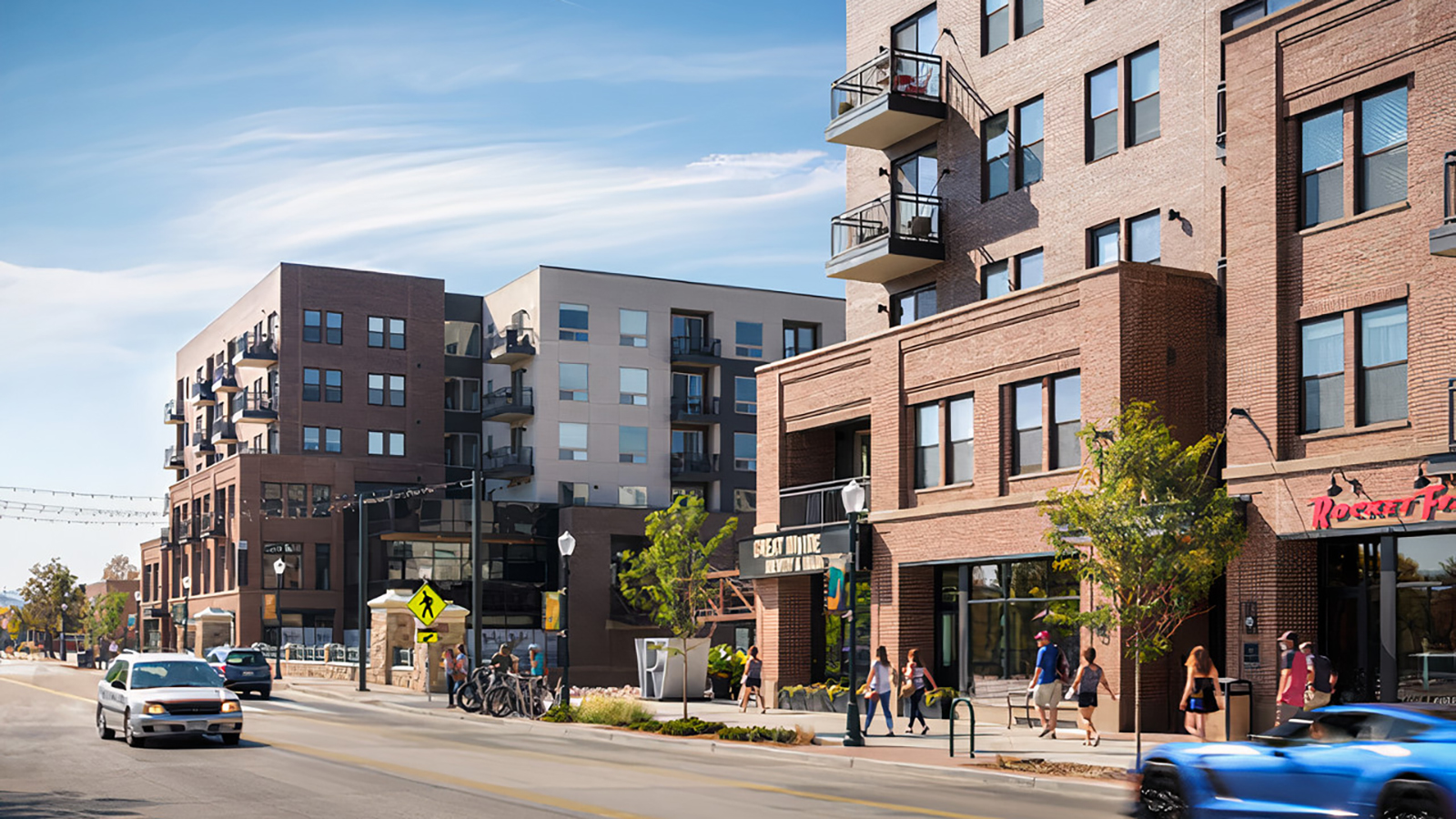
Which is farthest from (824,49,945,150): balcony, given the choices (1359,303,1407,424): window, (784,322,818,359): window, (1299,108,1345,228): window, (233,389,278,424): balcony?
(233,389,278,424): balcony

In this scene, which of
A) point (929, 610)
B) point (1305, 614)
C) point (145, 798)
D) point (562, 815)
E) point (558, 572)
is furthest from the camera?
point (558, 572)

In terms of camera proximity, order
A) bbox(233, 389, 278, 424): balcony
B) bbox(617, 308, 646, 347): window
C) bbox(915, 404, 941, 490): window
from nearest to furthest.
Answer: bbox(915, 404, 941, 490): window → bbox(617, 308, 646, 347): window → bbox(233, 389, 278, 424): balcony

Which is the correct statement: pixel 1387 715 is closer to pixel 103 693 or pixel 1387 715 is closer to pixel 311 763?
pixel 311 763

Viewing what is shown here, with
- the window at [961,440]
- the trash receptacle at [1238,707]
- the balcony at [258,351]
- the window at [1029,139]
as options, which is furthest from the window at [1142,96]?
the balcony at [258,351]

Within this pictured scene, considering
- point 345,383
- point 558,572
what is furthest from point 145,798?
point 345,383

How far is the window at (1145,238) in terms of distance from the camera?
2931 centimetres

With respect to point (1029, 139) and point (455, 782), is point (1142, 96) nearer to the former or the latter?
point (1029, 139)

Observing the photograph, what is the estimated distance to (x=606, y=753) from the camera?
2422cm

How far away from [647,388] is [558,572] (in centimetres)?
1026

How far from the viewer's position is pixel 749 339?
250ft

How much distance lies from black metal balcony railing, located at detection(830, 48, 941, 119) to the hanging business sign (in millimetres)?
15342

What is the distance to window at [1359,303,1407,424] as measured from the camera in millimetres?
22750

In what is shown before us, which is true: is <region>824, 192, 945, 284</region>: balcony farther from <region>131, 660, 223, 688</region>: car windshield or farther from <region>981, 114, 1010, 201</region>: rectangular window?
<region>131, 660, 223, 688</region>: car windshield

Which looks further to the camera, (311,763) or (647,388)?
(647,388)
